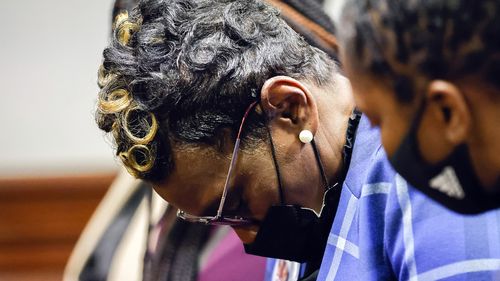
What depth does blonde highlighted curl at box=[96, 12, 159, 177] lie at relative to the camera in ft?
3.34

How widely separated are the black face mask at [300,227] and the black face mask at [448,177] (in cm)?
36

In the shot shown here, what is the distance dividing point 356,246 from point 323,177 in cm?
10

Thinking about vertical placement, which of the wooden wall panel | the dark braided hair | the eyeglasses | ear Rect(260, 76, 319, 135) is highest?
the dark braided hair

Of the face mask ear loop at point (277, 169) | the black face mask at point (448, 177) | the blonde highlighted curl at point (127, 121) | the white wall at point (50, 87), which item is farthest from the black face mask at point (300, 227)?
the white wall at point (50, 87)

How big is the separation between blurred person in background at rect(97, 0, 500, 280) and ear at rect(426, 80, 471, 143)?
32cm

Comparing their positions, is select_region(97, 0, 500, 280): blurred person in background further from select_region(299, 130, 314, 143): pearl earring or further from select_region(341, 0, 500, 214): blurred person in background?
select_region(341, 0, 500, 214): blurred person in background

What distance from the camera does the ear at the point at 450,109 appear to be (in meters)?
0.59

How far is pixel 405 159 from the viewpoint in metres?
0.65

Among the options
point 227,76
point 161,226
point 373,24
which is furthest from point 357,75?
point 161,226

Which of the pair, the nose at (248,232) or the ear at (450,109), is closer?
the ear at (450,109)

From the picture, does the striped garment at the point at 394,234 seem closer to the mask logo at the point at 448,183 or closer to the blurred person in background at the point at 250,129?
the blurred person in background at the point at 250,129

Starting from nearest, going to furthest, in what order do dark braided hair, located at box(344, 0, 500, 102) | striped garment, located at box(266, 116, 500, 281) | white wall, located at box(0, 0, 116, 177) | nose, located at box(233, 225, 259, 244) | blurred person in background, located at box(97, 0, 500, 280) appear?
dark braided hair, located at box(344, 0, 500, 102) → striped garment, located at box(266, 116, 500, 281) → blurred person in background, located at box(97, 0, 500, 280) → nose, located at box(233, 225, 259, 244) → white wall, located at box(0, 0, 116, 177)

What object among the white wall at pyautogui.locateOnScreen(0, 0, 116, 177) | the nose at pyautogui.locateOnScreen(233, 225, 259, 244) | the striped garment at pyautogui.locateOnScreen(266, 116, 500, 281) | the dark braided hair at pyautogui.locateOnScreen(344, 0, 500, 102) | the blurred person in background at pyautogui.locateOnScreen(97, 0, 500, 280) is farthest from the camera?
the white wall at pyautogui.locateOnScreen(0, 0, 116, 177)

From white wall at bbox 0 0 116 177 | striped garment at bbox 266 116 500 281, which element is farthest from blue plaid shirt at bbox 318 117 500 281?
white wall at bbox 0 0 116 177
